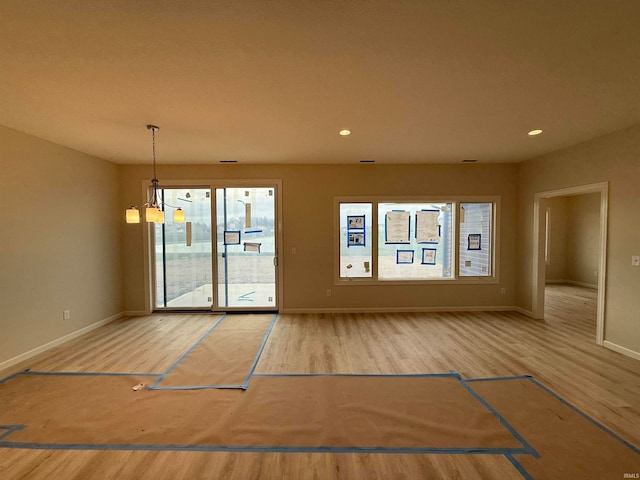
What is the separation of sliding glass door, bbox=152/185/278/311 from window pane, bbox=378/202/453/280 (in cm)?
214

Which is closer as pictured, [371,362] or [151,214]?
[151,214]

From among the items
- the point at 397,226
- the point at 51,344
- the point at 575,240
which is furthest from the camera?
the point at 575,240

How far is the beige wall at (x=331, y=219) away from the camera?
5004mm

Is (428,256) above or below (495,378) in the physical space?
above

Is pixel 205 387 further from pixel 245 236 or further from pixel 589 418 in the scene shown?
pixel 589 418

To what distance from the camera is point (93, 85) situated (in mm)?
2236

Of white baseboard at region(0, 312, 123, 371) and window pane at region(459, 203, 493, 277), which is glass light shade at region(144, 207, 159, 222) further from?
window pane at region(459, 203, 493, 277)

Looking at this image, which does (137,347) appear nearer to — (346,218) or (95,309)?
(95,309)

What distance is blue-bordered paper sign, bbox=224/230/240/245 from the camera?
5.09 metres

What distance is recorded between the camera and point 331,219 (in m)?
5.07

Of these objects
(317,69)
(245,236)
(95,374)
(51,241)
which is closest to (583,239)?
(245,236)

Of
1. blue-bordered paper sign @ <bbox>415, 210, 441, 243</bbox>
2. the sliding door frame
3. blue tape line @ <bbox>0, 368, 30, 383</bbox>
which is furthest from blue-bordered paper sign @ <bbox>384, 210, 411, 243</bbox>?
blue tape line @ <bbox>0, 368, 30, 383</bbox>

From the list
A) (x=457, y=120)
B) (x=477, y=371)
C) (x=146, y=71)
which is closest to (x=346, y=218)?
(x=457, y=120)

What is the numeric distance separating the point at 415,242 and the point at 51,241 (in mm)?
5701
